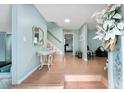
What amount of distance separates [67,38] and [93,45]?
7.10 metres

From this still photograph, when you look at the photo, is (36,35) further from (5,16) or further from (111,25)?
(111,25)

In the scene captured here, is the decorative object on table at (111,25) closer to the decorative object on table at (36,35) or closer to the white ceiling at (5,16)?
the white ceiling at (5,16)

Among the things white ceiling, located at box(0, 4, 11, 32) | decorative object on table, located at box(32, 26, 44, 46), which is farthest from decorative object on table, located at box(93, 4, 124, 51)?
decorative object on table, located at box(32, 26, 44, 46)

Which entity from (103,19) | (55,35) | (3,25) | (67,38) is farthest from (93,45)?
(103,19)

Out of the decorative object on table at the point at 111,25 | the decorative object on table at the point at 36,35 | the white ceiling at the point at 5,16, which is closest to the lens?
the decorative object on table at the point at 111,25

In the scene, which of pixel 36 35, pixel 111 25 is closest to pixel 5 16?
pixel 36 35

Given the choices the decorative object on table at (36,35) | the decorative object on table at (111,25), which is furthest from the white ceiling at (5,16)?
the decorative object on table at (111,25)

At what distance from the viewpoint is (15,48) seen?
12.2 ft

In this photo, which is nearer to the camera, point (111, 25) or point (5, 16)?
point (111, 25)

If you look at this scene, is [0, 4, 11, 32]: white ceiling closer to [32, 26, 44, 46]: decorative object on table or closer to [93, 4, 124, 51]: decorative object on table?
[32, 26, 44, 46]: decorative object on table
